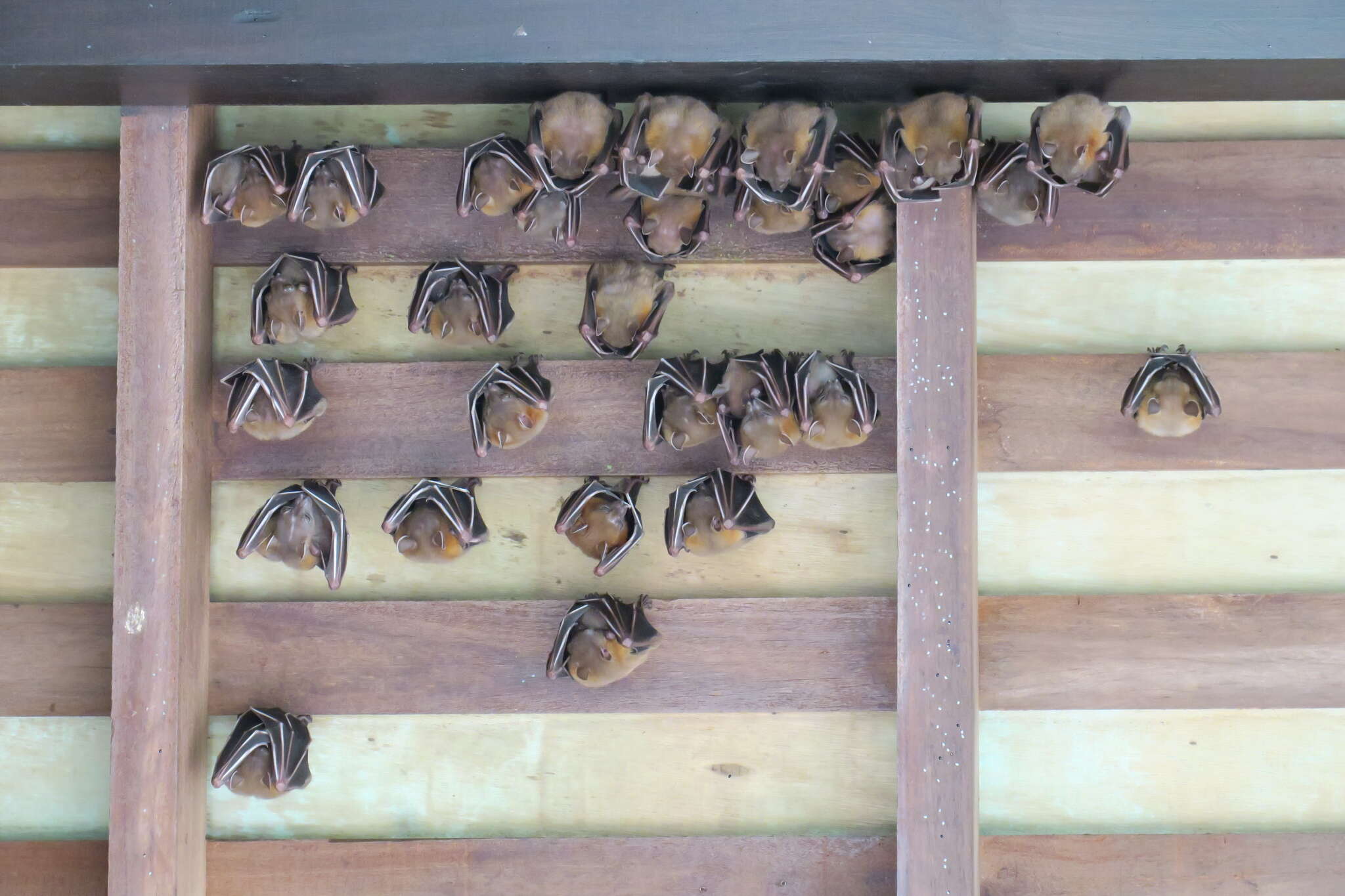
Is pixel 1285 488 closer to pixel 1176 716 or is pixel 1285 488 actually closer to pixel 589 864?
pixel 1176 716

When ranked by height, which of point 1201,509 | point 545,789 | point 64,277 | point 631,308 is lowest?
point 545,789

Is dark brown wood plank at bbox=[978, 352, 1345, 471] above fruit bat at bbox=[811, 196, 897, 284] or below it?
below

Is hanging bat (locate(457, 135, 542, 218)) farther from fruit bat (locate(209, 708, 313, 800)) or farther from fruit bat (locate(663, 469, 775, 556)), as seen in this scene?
fruit bat (locate(209, 708, 313, 800))

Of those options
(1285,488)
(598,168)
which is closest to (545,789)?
(598,168)

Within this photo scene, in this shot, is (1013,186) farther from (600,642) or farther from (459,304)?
(600,642)

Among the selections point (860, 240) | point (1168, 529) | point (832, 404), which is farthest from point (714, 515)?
point (1168, 529)

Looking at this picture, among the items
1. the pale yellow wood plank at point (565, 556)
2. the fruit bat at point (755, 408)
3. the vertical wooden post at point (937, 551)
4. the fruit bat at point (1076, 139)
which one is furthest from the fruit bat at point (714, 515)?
the fruit bat at point (1076, 139)

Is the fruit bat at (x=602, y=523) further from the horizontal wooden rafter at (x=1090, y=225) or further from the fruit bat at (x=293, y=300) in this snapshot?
the fruit bat at (x=293, y=300)

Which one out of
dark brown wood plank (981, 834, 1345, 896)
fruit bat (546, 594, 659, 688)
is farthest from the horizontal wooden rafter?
dark brown wood plank (981, 834, 1345, 896)
